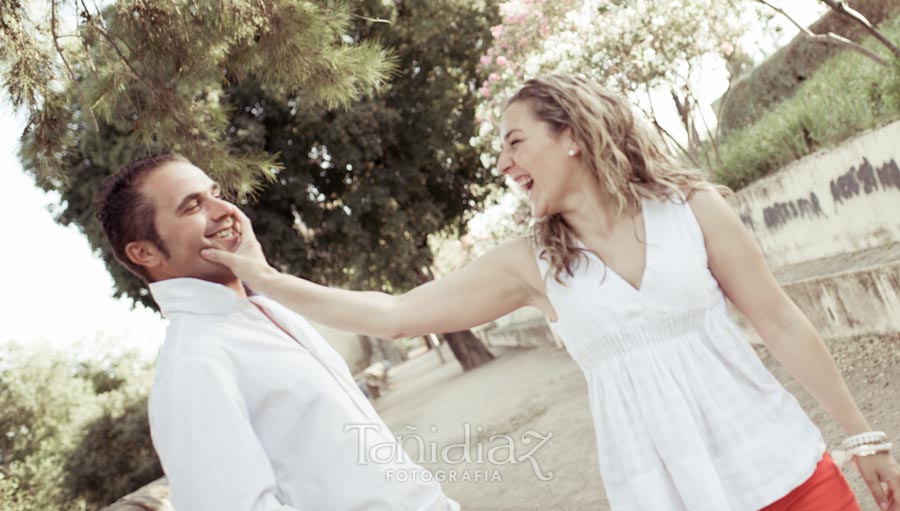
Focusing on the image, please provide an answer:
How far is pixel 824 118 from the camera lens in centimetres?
930

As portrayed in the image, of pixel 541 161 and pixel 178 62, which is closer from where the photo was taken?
pixel 541 161

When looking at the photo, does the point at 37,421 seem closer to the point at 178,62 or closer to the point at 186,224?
the point at 178,62

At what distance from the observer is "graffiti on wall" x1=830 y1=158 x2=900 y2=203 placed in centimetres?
716

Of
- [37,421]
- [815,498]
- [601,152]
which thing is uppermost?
[37,421]

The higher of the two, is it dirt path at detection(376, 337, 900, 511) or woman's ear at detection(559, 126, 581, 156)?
woman's ear at detection(559, 126, 581, 156)

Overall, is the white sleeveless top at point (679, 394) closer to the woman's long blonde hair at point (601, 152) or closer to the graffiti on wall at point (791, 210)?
the woman's long blonde hair at point (601, 152)

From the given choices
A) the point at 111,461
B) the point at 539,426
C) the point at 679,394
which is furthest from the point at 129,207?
the point at 111,461

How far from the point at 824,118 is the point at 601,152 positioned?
7912mm

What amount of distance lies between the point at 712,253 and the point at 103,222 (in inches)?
69.2

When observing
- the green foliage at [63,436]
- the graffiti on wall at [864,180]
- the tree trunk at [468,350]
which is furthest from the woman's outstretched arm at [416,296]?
the tree trunk at [468,350]

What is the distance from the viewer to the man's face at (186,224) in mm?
2562

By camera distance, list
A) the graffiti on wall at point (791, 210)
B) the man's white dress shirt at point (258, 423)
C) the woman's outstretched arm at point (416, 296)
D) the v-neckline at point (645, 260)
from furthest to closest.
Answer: the graffiti on wall at point (791, 210) < the woman's outstretched arm at point (416, 296) < the v-neckline at point (645, 260) < the man's white dress shirt at point (258, 423)

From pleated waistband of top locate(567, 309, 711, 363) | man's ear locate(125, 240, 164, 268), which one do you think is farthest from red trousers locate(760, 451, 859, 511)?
man's ear locate(125, 240, 164, 268)

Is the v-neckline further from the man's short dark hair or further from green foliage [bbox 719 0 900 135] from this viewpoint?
green foliage [bbox 719 0 900 135]
